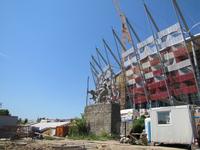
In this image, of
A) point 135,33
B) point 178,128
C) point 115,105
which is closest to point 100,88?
point 135,33

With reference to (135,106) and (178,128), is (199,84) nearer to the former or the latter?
(135,106)

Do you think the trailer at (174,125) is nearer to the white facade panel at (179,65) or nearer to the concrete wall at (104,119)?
the concrete wall at (104,119)

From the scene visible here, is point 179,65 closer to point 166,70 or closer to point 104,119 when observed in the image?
point 166,70

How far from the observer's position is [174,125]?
20.5 metres

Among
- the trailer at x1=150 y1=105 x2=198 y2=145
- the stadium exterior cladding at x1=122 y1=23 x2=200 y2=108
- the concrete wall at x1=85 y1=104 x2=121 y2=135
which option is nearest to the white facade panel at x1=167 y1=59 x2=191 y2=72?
the stadium exterior cladding at x1=122 y1=23 x2=200 y2=108

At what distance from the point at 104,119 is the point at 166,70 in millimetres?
40847

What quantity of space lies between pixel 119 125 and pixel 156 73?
146 ft

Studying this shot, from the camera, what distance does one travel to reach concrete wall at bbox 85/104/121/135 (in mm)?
32447

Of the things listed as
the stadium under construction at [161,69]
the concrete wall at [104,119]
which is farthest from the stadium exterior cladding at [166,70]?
the concrete wall at [104,119]

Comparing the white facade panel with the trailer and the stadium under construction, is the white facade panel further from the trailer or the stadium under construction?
the trailer

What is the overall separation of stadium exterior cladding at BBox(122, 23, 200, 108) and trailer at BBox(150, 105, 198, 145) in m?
39.9

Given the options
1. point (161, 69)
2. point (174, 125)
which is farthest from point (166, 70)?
point (174, 125)

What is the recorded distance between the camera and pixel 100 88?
109 meters

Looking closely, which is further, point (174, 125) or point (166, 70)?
point (166, 70)
